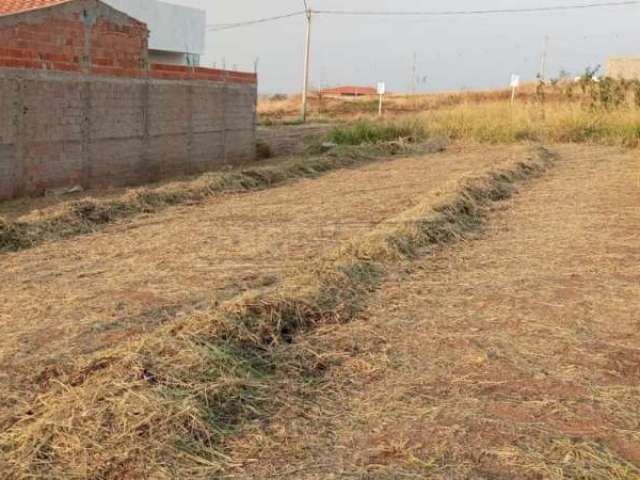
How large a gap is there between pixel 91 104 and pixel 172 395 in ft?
27.2

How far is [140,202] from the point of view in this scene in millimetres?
9016

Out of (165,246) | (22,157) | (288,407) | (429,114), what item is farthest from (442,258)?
(429,114)

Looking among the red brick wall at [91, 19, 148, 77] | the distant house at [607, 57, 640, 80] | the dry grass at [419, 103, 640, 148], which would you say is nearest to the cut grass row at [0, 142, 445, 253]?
the red brick wall at [91, 19, 148, 77]

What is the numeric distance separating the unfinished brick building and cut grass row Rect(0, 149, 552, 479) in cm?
578

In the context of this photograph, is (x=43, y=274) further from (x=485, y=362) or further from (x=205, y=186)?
(x=205, y=186)

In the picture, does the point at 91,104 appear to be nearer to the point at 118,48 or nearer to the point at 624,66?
the point at 118,48

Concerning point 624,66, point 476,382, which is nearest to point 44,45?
point 476,382

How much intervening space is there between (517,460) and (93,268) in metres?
4.12

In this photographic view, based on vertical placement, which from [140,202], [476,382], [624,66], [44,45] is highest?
[624,66]

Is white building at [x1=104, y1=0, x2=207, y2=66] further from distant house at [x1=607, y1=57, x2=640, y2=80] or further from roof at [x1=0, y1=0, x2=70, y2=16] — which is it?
distant house at [x1=607, y1=57, x2=640, y2=80]

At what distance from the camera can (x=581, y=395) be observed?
3.60 meters

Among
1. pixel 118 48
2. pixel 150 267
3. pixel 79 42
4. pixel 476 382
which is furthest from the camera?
pixel 118 48

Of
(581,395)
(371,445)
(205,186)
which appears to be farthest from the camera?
(205,186)

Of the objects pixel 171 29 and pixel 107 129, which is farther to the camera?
pixel 171 29
